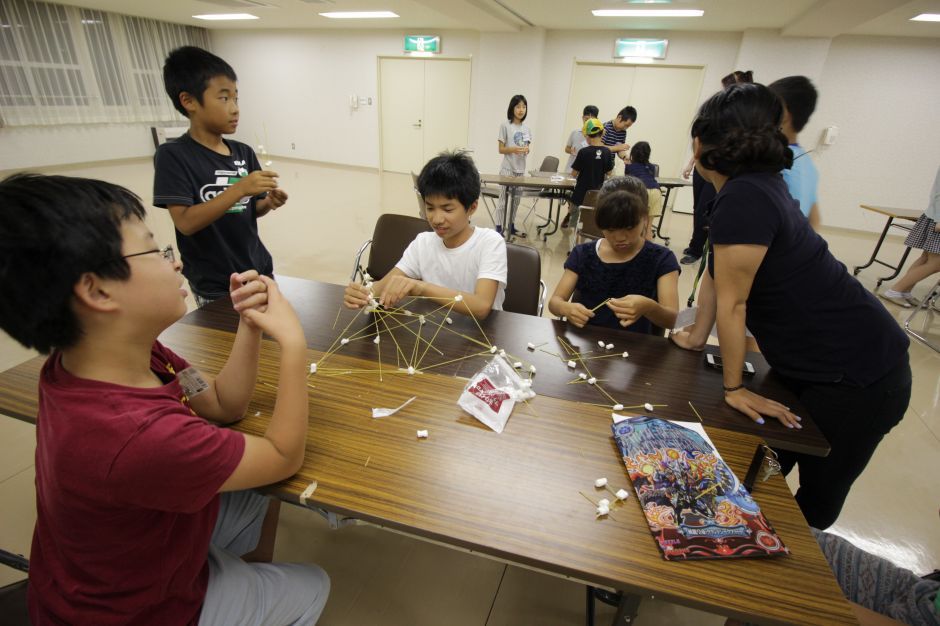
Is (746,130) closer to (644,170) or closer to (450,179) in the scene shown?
(450,179)

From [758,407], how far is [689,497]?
0.48 m

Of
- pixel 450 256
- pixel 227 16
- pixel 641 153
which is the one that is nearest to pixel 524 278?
pixel 450 256

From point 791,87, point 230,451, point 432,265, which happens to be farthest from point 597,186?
point 230,451

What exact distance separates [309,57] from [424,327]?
11.0 metres

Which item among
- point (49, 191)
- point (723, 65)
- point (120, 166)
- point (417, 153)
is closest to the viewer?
point (49, 191)

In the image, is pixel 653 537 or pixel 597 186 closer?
pixel 653 537

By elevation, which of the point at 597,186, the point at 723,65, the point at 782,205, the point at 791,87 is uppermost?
the point at 723,65

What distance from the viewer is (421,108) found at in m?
9.69

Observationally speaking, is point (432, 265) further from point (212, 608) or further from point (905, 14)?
point (905, 14)

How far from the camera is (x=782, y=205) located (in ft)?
3.87

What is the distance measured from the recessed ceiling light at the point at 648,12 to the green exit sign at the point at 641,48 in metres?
1.20

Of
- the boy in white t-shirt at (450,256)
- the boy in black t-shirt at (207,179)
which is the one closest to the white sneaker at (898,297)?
the boy in white t-shirt at (450,256)

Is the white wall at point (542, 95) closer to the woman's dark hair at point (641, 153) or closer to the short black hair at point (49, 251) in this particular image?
the woman's dark hair at point (641, 153)

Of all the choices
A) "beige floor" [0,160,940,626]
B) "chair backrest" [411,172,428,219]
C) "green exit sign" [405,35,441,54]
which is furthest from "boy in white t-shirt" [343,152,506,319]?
"green exit sign" [405,35,441,54]
